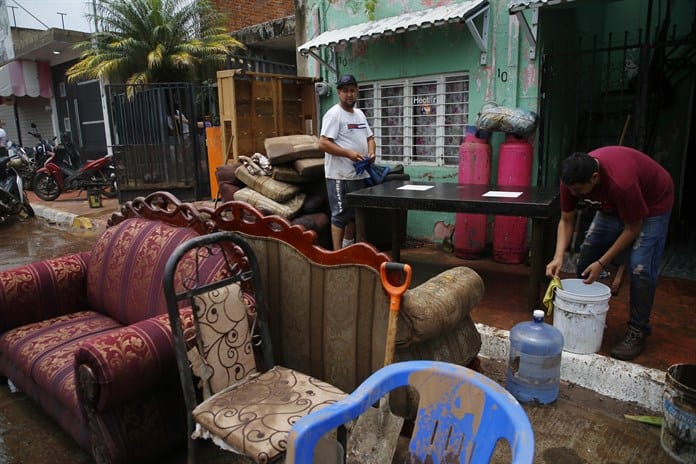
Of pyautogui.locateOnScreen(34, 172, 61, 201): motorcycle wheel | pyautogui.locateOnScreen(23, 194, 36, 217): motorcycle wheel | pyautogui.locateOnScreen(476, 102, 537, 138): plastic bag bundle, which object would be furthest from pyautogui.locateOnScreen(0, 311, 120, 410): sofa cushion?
pyautogui.locateOnScreen(34, 172, 61, 201): motorcycle wheel

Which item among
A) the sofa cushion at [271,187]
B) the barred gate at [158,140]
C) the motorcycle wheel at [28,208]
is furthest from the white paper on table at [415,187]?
the motorcycle wheel at [28,208]

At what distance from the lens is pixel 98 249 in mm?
3465

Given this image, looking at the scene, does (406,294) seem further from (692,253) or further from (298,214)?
(692,253)

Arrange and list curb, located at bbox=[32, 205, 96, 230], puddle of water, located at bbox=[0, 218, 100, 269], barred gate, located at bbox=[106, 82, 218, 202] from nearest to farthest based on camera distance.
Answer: puddle of water, located at bbox=[0, 218, 100, 269]
curb, located at bbox=[32, 205, 96, 230]
barred gate, located at bbox=[106, 82, 218, 202]

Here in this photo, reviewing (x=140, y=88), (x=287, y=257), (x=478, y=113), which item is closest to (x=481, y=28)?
(x=478, y=113)

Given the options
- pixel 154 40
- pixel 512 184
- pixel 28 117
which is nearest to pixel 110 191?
pixel 154 40

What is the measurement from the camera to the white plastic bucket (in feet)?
10.5

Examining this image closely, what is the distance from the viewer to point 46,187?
1126 cm

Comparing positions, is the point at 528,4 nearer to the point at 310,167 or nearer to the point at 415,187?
the point at 415,187

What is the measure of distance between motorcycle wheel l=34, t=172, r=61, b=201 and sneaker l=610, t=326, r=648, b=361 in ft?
38.5

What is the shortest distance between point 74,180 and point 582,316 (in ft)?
36.7

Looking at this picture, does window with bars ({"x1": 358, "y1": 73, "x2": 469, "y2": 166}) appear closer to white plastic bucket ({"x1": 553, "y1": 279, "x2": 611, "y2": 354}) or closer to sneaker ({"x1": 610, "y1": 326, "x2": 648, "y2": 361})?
white plastic bucket ({"x1": 553, "y1": 279, "x2": 611, "y2": 354})

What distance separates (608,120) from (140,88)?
26.9 ft

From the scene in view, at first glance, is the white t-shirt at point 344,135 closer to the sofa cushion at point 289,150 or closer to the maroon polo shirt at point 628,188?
the sofa cushion at point 289,150
